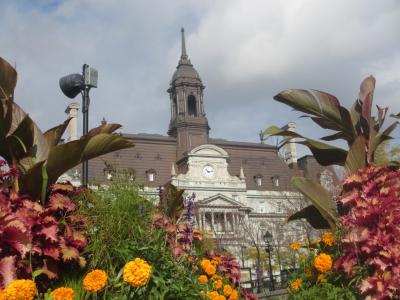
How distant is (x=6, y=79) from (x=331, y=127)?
175 inches

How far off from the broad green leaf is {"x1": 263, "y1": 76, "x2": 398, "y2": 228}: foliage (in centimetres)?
1

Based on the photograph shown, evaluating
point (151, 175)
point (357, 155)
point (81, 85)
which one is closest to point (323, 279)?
point (357, 155)

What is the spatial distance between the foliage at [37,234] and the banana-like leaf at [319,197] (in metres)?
3.23

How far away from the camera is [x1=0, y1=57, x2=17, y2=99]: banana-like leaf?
478 cm

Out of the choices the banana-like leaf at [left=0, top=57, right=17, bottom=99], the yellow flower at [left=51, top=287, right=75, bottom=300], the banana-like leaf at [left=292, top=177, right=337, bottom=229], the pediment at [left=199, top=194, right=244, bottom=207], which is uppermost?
the pediment at [left=199, top=194, right=244, bottom=207]

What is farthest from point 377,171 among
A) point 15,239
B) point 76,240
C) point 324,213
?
point 15,239

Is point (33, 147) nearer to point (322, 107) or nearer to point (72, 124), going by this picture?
point (322, 107)

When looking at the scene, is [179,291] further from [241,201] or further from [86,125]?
[241,201]

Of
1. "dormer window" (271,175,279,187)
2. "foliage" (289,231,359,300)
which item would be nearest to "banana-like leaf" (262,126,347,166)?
"foliage" (289,231,359,300)

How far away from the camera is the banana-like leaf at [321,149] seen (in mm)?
7035

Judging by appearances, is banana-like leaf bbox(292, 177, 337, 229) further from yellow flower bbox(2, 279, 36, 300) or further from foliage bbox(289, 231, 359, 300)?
yellow flower bbox(2, 279, 36, 300)

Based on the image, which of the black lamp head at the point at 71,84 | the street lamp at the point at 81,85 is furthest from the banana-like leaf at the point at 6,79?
the black lamp head at the point at 71,84

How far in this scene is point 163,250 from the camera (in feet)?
16.3

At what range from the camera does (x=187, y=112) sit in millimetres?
59844
